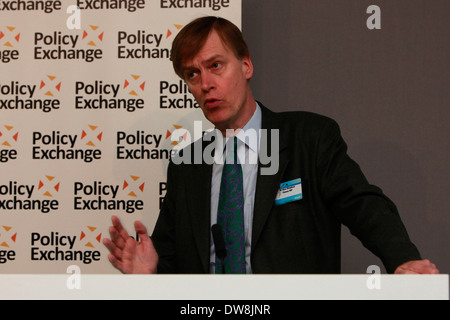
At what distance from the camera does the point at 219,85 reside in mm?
1892

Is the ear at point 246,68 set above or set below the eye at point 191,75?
above

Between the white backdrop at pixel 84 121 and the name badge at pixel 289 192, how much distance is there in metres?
0.82

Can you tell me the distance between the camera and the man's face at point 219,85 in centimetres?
188

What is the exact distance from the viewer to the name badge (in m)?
1.73

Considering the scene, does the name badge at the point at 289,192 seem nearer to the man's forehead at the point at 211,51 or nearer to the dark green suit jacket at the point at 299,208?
the dark green suit jacket at the point at 299,208

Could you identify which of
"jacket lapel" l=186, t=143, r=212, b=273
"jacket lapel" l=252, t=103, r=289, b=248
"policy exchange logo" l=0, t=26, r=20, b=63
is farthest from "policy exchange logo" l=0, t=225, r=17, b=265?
Answer: "jacket lapel" l=252, t=103, r=289, b=248

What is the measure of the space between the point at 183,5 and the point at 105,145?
82cm

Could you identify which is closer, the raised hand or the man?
the raised hand

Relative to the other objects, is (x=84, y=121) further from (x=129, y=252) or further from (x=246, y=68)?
(x=129, y=252)

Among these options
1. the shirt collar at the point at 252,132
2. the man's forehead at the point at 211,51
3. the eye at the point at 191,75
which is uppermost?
the man's forehead at the point at 211,51

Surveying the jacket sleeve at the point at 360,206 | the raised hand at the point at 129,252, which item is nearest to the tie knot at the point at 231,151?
the jacket sleeve at the point at 360,206

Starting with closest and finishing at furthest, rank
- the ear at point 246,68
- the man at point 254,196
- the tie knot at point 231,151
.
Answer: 1. the man at point 254,196
2. the tie knot at point 231,151
3. the ear at point 246,68

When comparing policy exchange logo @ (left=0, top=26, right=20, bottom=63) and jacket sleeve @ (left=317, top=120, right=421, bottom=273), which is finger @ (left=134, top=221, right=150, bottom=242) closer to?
jacket sleeve @ (left=317, top=120, right=421, bottom=273)
